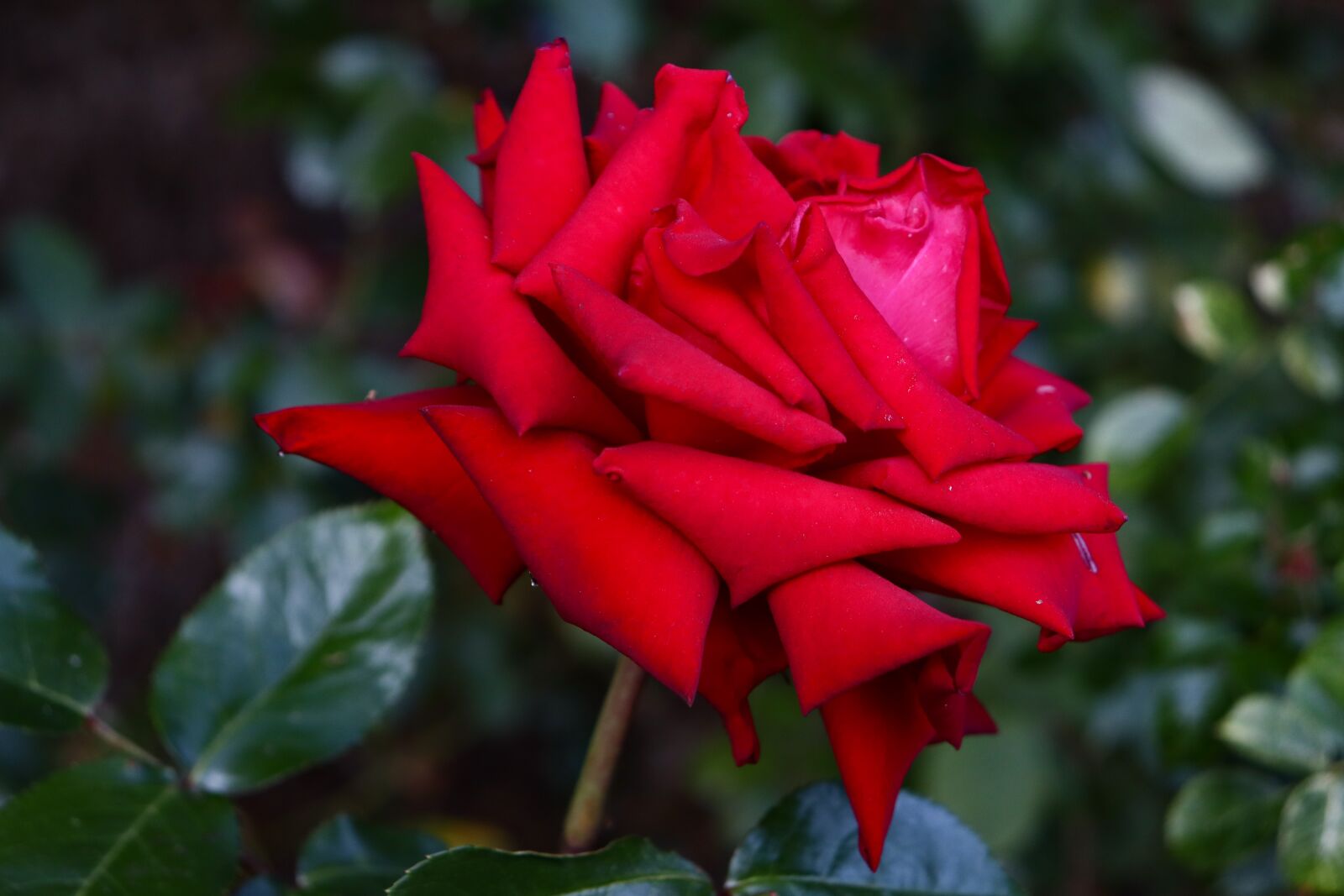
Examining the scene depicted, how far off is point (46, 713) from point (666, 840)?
1.63m

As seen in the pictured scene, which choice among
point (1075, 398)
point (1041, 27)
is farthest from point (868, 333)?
point (1041, 27)

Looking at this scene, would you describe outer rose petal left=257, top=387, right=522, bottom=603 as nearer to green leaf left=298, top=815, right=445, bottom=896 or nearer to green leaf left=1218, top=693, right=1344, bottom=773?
green leaf left=298, top=815, right=445, bottom=896

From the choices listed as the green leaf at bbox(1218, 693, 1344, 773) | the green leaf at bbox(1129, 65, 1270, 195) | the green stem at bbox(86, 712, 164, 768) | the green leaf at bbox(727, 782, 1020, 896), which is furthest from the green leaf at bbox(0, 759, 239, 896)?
the green leaf at bbox(1129, 65, 1270, 195)

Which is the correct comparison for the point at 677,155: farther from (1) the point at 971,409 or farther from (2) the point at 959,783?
(2) the point at 959,783

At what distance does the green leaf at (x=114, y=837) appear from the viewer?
458 mm

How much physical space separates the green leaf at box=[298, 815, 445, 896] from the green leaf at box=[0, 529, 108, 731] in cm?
13

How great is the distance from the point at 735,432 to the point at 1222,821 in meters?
0.46

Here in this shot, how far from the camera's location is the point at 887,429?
15.9 inches

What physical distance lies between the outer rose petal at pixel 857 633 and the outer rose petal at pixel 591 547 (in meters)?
0.03

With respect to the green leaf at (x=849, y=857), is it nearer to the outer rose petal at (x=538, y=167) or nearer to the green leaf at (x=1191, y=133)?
the outer rose petal at (x=538, y=167)

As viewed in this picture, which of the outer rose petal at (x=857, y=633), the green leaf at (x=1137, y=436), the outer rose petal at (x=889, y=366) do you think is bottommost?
the green leaf at (x=1137, y=436)

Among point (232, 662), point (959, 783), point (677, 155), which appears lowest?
point (959, 783)

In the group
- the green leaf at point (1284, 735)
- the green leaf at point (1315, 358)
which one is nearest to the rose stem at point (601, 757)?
the green leaf at point (1284, 735)

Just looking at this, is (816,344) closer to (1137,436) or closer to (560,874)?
(560,874)
